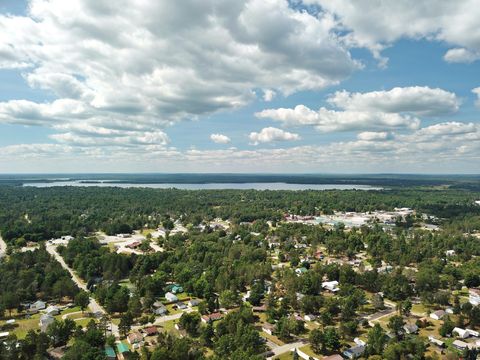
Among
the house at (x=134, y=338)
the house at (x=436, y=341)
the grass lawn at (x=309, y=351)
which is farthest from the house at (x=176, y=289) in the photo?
the house at (x=436, y=341)

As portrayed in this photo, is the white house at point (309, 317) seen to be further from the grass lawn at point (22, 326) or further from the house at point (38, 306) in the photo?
the house at point (38, 306)

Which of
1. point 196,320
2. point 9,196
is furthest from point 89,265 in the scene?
point 9,196

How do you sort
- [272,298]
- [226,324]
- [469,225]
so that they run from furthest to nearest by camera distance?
[469,225] → [272,298] → [226,324]

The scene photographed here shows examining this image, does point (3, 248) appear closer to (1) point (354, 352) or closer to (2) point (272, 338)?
(2) point (272, 338)

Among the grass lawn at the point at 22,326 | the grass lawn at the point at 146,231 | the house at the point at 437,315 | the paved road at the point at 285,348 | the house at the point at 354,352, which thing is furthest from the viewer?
the grass lawn at the point at 146,231

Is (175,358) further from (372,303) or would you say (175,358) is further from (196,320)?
(372,303)
